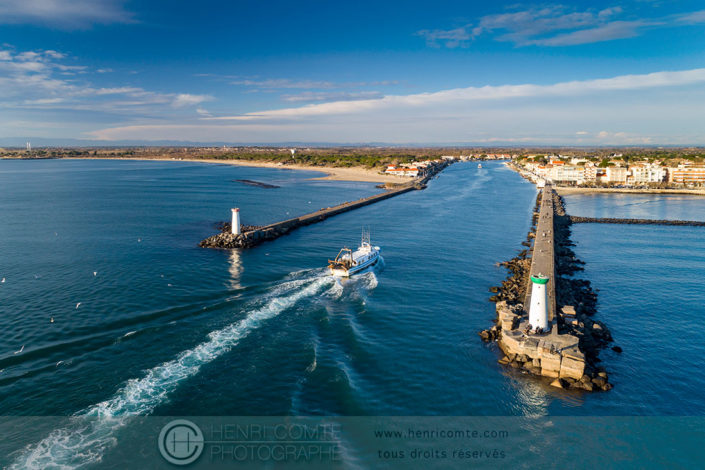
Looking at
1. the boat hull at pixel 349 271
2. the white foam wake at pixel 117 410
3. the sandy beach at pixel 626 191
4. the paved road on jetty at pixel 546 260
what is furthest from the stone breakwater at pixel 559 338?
the sandy beach at pixel 626 191

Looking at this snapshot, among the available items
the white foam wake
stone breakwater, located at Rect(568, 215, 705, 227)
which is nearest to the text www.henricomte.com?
the white foam wake

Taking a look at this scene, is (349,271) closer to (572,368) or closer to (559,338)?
(559,338)

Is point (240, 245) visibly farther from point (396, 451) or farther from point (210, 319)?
point (396, 451)

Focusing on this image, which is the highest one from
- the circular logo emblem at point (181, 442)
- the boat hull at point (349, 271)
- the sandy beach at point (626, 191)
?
the sandy beach at point (626, 191)

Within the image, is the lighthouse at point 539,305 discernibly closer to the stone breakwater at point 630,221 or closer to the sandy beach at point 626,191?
the stone breakwater at point 630,221

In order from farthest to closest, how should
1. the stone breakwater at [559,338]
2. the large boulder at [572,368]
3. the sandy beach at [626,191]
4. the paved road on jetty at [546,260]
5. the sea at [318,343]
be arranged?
the sandy beach at [626,191]
the paved road on jetty at [546,260]
the stone breakwater at [559,338]
the large boulder at [572,368]
the sea at [318,343]

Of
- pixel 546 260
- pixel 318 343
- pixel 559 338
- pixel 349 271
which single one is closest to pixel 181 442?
pixel 318 343
